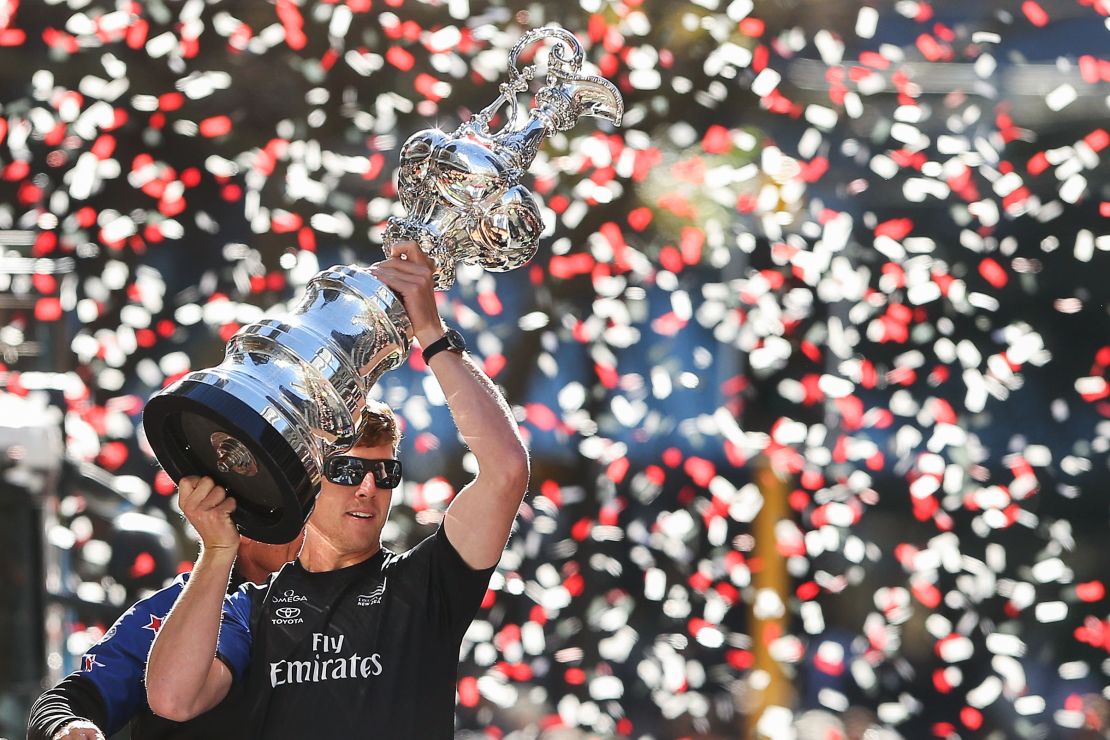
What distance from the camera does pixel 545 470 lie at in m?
5.82

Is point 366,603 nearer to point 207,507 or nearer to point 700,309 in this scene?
point 207,507

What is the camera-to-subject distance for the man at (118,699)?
1.97 meters

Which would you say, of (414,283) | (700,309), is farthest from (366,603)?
(700,309)

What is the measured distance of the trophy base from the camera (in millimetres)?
1648

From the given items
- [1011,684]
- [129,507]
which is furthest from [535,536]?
[1011,684]

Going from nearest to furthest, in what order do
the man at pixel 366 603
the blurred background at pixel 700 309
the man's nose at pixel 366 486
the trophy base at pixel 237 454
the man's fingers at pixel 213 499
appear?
the trophy base at pixel 237 454
the man's fingers at pixel 213 499
the man at pixel 366 603
the man's nose at pixel 366 486
the blurred background at pixel 700 309

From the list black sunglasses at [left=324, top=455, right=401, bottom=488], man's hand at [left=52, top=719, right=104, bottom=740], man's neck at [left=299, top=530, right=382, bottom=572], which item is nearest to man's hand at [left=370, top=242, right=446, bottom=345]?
black sunglasses at [left=324, top=455, right=401, bottom=488]

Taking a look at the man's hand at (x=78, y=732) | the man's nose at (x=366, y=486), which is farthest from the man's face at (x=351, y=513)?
the man's hand at (x=78, y=732)

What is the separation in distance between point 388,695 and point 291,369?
0.50m

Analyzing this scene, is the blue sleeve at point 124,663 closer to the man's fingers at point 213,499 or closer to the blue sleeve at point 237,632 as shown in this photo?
the blue sleeve at point 237,632

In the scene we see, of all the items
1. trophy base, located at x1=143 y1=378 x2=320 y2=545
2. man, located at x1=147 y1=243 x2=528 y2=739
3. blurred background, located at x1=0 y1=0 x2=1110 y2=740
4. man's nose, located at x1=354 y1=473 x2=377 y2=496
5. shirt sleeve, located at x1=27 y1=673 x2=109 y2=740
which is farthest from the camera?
blurred background, located at x1=0 y1=0 x2=1110 y2=740

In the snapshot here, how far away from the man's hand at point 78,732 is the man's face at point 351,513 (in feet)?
1.35

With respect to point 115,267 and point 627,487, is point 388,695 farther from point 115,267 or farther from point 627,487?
point 115,267

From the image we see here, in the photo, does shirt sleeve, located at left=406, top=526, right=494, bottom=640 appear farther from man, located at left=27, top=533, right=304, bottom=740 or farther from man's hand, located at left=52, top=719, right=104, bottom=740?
A: man's hand, located at left=52, top=719, right=104, bottom=740
